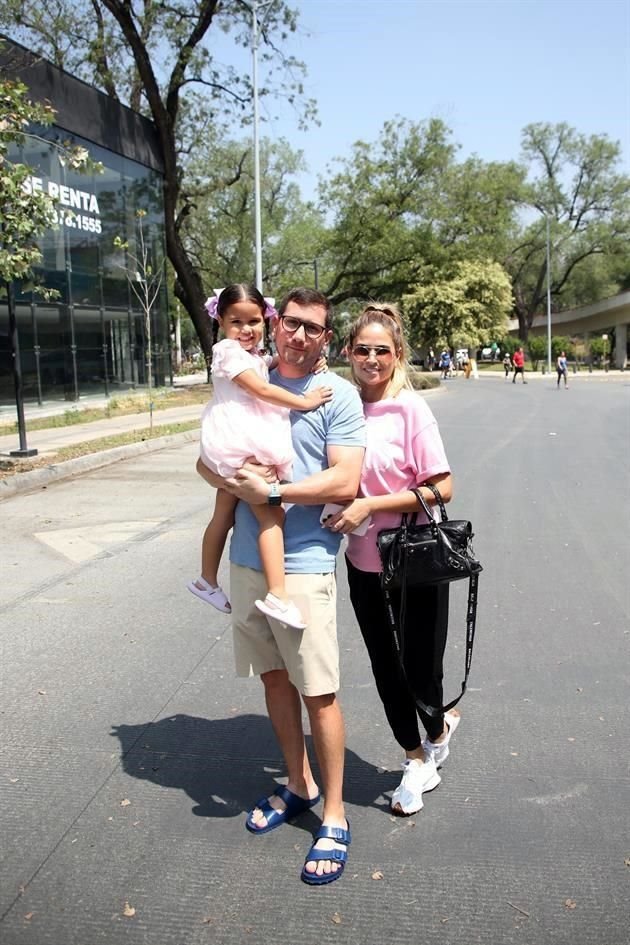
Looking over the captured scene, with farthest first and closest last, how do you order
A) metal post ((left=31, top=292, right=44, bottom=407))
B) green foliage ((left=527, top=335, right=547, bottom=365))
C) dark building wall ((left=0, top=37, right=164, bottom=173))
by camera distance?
green foliage ((left=527, top=335, right=547, bottom=365))
metal post ((left=31, top=292, right=44, bottom=407))
dark building wall ((left=0, top=37, right=164, bottom=173))

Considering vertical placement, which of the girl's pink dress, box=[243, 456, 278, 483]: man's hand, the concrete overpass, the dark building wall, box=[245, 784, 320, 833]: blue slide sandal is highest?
the dark building wall

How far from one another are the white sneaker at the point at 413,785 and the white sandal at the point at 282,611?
88 centimetres

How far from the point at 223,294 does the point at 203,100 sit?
2963cm

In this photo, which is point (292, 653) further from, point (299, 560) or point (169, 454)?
point (169, 454)

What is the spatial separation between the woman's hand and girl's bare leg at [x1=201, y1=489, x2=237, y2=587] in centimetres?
39

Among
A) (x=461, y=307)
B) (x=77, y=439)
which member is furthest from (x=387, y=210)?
(x=77, y=439)

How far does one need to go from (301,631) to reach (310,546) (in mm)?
285

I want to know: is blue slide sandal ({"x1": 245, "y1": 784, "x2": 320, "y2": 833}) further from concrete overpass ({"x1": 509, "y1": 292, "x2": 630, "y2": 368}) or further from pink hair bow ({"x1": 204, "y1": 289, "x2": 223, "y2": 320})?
concrete overpass ({"x1": 509, "y1": 292, "x2": 630, "y2": 368})

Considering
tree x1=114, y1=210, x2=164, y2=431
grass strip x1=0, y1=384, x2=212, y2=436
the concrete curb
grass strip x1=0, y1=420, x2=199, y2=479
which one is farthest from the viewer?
tree x1=114, y1=210, x2=164, y2=431

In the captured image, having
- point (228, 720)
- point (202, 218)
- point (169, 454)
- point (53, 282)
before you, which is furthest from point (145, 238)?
point (228, 720)

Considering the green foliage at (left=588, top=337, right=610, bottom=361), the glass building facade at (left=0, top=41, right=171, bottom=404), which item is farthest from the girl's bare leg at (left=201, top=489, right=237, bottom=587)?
the green foliage at (left=588, top=337, right=610, bottom=361)

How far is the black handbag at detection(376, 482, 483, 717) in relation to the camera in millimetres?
2867

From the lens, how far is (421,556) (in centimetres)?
287

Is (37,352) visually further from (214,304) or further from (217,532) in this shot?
(217,532)
